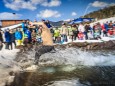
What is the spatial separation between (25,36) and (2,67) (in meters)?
5.61

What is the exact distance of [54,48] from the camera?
14.3m

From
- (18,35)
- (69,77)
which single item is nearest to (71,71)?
(69,77)

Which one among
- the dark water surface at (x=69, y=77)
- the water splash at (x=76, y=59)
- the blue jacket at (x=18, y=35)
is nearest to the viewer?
the dark water surface at (x=69, y=77)

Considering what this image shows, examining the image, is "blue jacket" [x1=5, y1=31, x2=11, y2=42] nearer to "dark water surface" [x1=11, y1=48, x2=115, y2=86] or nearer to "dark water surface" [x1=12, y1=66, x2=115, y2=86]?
"dark water surface" [x1=11, y1=48, x2=115, y2=86]

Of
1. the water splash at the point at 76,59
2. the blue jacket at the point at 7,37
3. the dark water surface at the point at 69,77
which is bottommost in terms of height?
the dark water surface at the point at 69,77

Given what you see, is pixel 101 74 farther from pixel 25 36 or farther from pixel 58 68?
pixel 25 36

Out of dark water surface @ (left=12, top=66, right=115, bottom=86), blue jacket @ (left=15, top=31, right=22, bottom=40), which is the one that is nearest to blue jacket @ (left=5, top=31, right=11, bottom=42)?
blue jacket @ (left=15, top=31, right=22, bottom=40)

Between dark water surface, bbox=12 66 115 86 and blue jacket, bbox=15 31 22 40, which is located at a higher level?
blue jacket, bbox=15 31 22 40

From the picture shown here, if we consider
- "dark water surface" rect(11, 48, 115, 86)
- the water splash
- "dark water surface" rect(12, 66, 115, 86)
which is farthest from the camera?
the water splash

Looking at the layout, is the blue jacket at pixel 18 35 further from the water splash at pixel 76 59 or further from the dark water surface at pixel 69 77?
the dark water surface at pixel 69 77

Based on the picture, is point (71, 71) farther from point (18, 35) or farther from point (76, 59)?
point (18, 35)

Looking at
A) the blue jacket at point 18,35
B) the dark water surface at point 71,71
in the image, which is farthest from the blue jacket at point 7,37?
the dark water surface at point 71,71

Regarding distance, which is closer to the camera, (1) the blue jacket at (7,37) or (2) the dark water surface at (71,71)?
(2) the dark water surface at (71,71)

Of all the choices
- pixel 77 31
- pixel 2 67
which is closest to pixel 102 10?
pixel 77 31
